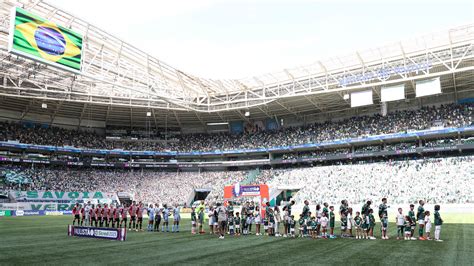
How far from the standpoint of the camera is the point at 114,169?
195ft

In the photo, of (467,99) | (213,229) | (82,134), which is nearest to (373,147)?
(467,99)

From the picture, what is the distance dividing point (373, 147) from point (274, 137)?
570 inches

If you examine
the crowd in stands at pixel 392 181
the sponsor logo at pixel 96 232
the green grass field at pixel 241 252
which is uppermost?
the crowd in stands at pixel 392 181

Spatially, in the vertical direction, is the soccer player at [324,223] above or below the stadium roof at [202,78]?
below

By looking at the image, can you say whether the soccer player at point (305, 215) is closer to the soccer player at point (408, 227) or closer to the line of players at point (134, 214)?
the soccer player at point (408, 227)

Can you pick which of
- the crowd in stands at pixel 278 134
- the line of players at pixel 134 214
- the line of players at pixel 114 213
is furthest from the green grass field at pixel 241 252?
the crowd in stands at pixel 278 134

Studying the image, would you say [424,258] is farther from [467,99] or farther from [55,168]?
[55,168]

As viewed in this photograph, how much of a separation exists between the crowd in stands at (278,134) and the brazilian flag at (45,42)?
30711 mm

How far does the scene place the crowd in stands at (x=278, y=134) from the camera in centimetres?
4309

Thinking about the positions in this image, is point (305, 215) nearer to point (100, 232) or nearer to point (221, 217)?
point (221, 217)

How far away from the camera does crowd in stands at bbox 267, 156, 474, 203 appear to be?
35.4m

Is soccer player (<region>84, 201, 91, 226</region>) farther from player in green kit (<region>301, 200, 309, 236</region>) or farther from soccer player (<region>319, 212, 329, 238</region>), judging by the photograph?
soccer player (<region>319, 212, 329, 238</region>)

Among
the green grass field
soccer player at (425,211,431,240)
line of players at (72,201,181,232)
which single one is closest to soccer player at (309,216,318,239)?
the green grass field

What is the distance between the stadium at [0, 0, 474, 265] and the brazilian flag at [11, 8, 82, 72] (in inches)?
3.5
